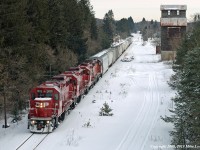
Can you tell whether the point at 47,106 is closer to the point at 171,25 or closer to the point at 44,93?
the point at 44,93

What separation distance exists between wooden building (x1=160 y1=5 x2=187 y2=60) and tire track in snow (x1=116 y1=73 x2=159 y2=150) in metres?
42.7

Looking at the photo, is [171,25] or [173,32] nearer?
[171,25]

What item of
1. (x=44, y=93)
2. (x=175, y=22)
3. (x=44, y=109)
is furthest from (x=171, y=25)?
(x=44, y=109)

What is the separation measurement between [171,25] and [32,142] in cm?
6550

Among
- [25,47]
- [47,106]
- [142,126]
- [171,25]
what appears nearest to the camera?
[47,106]

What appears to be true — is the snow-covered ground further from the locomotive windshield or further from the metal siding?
the metal siding

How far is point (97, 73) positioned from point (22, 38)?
22570 millimetres

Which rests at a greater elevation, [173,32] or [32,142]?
[173,32]

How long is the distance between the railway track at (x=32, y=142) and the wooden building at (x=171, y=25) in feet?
202

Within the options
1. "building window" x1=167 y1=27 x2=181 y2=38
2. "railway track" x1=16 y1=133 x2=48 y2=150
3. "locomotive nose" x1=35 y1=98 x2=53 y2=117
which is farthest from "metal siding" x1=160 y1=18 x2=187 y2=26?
"railway track" x1=16 y1=133 x2=48 y2=150

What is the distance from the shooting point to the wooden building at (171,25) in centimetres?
8556

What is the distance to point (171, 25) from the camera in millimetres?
85688

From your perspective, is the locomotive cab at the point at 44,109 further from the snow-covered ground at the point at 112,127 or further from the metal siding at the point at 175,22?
the metal siding at the point at 175,22

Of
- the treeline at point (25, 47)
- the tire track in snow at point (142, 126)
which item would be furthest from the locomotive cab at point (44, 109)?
the tire track in snow at point (142, 126)
